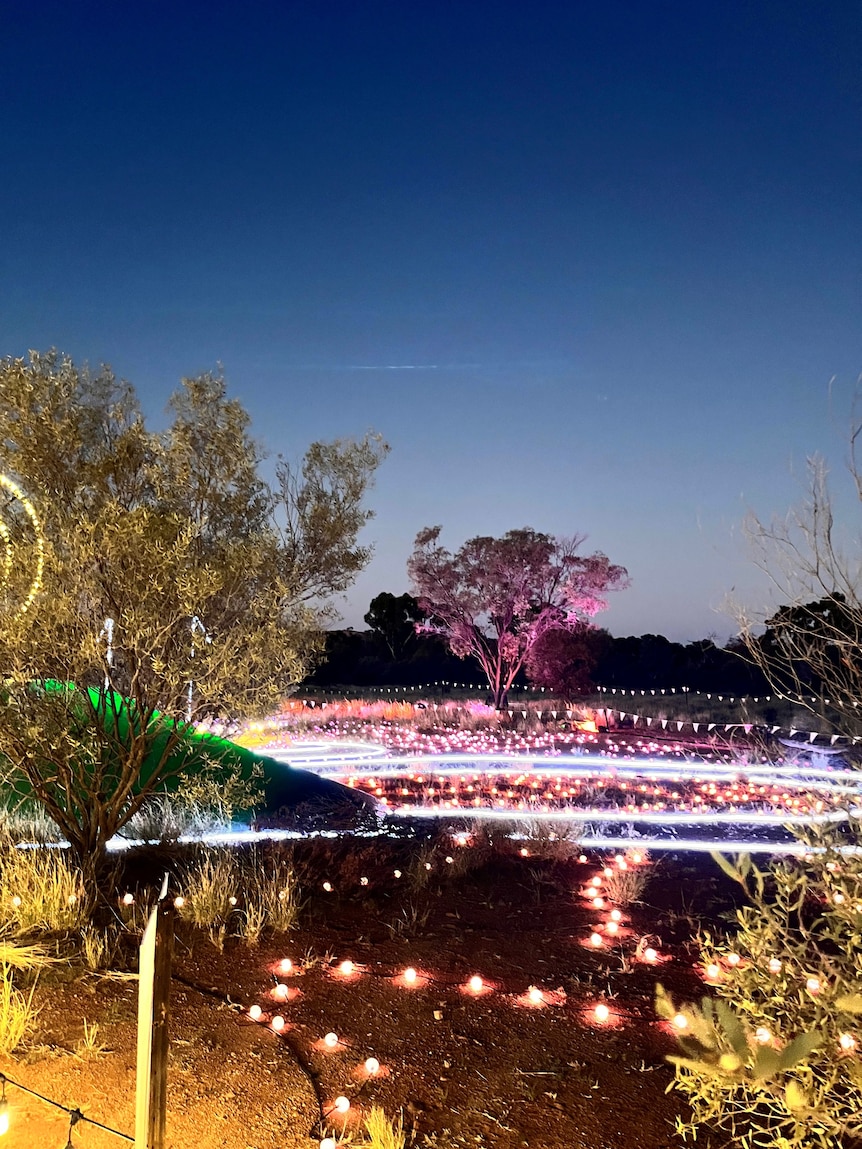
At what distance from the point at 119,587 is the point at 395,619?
4445 centimetres

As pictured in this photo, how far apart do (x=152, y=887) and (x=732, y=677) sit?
37.4 meters

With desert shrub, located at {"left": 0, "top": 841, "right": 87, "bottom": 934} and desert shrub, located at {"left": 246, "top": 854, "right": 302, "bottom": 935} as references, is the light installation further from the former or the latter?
desert shrub, located at {"left": 246, "top": 854, "right": 302, "bottom": 935}

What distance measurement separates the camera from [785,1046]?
2672mm

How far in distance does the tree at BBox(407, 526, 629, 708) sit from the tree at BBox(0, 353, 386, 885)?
16.2 m

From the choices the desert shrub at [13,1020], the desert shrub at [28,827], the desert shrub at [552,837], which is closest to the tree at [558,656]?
the desert shrub at [552,837]

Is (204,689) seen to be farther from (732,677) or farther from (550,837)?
(732,677)

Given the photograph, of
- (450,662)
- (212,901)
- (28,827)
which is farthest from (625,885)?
(450,662)

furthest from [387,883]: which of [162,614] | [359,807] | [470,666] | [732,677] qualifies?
[470,666]

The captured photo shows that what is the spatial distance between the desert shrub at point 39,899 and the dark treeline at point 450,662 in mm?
30994

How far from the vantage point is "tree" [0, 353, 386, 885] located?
19.0 feet

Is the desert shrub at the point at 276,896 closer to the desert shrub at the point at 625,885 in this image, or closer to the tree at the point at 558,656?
the desert shrub at the point at 625,885

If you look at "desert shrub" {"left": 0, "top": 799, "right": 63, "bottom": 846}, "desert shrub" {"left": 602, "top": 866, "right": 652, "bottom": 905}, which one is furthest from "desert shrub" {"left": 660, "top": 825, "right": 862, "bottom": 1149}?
"desert shrub" {"left": 0, "top": 799, "right": 63, "bottom": 846}

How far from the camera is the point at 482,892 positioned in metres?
6.81

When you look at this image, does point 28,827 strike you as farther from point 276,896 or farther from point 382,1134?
point 382,1134
